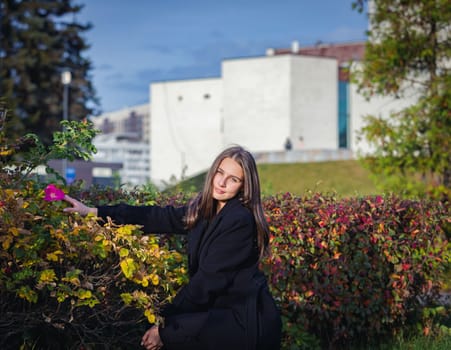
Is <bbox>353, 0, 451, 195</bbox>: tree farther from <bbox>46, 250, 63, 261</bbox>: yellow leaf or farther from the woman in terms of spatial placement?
<bbox>46, 250, 63, 261</bbox>: yellow leaf

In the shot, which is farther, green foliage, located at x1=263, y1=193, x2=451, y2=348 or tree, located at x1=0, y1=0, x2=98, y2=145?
tree, located at x1=0, y1=0, x2=98, y2=145

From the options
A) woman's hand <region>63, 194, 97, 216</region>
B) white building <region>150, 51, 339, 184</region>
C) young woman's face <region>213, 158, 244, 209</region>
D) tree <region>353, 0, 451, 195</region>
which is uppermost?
white building <region>150, 51, 339, 184</region>

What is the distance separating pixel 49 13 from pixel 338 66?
69.5ft

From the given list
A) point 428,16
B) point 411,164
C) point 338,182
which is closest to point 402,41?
point 428,16

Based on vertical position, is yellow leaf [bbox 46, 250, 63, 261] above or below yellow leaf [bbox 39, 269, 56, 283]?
above

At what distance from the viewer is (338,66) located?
181 feet

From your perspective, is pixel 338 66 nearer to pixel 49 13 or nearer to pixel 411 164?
pixel 49 13

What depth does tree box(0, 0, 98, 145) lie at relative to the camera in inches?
1713

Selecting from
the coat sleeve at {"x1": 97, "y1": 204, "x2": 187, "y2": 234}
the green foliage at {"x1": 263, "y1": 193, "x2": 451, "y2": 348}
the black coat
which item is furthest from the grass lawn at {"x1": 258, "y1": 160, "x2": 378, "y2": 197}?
the black coat

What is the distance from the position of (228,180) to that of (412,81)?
9.60 meters

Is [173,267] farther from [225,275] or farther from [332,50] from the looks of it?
[332,50]

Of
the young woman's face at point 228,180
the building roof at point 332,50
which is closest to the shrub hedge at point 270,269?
the young woman's face at point 228,180

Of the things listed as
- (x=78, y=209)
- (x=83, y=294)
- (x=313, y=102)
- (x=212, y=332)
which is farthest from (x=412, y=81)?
(x=313, y=102)

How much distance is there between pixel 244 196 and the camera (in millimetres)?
3908
